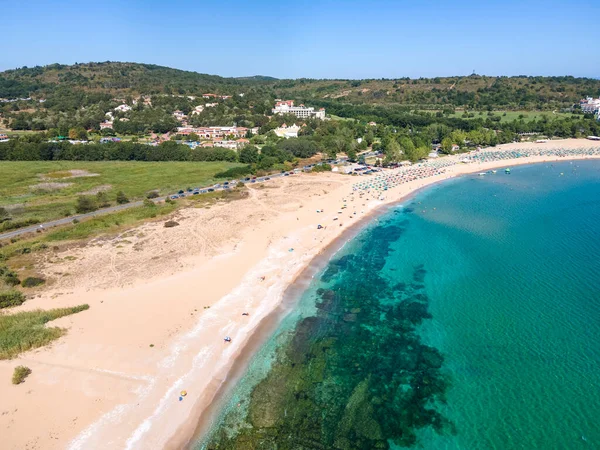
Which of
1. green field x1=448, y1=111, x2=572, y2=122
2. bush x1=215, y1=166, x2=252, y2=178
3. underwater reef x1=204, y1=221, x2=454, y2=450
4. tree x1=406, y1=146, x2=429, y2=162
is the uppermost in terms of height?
green field x1=448, y1=111, x2=572, y2=122

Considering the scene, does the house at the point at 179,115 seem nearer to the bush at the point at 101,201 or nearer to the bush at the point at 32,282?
the bush at the point at 101,201

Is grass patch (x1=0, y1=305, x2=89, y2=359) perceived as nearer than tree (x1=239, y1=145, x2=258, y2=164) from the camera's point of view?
Yes

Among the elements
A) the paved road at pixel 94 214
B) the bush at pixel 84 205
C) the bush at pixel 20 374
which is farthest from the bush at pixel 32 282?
the bush at pixel 84 205

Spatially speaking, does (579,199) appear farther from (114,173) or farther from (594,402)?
(114,173)

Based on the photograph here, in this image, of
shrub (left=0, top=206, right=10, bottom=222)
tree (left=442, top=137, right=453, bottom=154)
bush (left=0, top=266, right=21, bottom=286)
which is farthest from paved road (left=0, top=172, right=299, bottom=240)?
tree (left=442, top=137, right=453, bottom=154)

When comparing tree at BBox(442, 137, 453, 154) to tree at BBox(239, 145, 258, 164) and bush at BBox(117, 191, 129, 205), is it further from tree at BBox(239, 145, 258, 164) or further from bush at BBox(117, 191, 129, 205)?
bush at BBox(117, 191, 129, 205)
